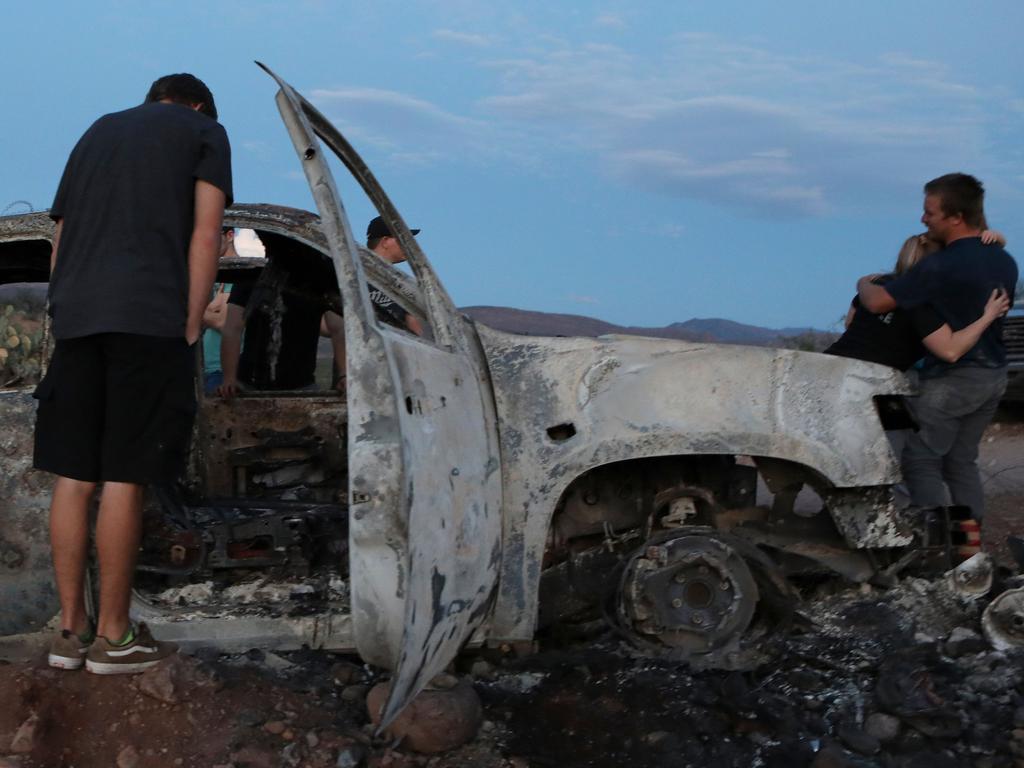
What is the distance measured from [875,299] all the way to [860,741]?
192 centimetres

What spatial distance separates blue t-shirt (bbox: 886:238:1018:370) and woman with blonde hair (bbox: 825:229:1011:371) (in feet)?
0.12

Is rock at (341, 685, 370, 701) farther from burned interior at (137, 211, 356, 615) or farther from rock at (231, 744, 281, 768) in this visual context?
rock at (231, 744, 281, 768)

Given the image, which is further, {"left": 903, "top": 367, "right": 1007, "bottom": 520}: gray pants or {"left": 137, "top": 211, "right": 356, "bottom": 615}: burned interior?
{"left": 903, "top": 367, "right": 1007, "bottom": 520}: gray pants

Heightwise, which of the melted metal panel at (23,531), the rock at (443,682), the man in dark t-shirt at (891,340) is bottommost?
the rock at (443,682)

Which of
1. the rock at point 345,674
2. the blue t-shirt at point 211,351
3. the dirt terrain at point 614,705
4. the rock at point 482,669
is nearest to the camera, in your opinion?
the dirt terrain at point 614,705

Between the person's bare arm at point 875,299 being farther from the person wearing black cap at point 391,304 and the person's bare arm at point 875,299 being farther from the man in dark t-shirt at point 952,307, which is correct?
the person wearing black cap at point 391,304

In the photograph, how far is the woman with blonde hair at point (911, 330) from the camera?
13.6ft

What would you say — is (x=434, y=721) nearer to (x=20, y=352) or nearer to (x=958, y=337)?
(x=20, y=352)

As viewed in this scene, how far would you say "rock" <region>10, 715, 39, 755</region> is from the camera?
2818 millimetres

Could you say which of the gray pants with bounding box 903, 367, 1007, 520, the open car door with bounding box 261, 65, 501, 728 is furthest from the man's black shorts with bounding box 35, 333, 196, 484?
the gray pants with bounding box 903, 367, 1007, 520

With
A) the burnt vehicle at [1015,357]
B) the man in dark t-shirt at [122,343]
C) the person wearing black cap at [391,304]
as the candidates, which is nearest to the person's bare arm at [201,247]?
the man in dark t-shirt at [122,343]

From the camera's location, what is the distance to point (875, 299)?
4.26 metres

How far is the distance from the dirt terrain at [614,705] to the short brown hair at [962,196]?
154cm

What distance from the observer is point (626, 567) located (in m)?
3.49
